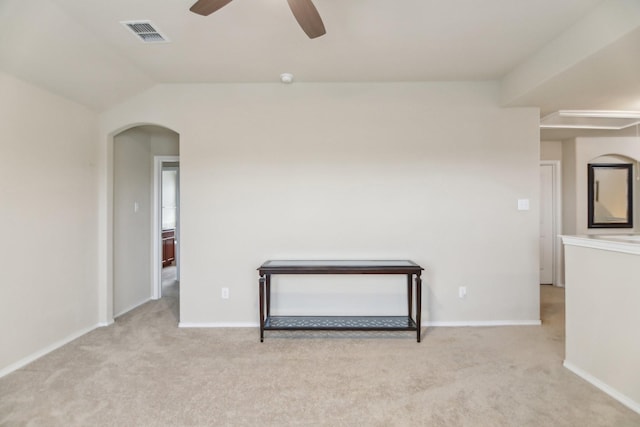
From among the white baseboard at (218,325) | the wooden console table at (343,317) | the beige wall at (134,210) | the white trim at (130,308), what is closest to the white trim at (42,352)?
the white trim at (130,308)

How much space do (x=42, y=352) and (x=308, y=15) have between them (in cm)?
330

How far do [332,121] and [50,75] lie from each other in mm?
2421

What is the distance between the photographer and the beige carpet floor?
1.80 metres

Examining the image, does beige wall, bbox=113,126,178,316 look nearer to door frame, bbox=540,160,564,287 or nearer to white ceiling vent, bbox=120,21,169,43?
white ceiling vent, bbox=120,21,169,43

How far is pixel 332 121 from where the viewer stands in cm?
319

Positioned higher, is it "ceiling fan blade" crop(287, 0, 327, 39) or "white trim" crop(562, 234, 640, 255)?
"ceiling fan blade" crop(287, 0, 327, 39)

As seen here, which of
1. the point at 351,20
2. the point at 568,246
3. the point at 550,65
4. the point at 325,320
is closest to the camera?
the point at 351,20

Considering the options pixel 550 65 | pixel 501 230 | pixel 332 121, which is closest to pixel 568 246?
pixel 501 230

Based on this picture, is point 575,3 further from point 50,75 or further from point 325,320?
point 50,75

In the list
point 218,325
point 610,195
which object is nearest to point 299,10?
point 218,325

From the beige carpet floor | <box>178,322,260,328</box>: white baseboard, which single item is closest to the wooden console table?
the beige carpet floor

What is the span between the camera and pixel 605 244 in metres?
2.04

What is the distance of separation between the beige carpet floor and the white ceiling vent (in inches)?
100

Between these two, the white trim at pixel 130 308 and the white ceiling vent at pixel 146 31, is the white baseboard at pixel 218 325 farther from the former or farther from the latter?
the white ceiling vent at pixel 146 31
